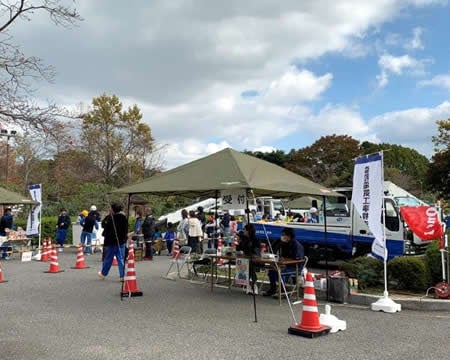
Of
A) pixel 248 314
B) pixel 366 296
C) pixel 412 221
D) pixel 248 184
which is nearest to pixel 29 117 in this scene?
pixel 248 184

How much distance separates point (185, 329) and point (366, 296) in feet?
11.9

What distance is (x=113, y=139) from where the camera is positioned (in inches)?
1303

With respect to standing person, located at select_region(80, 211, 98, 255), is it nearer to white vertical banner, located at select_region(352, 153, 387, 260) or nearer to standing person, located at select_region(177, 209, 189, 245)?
standing person, located at select_region(177, 209, 189, 245)

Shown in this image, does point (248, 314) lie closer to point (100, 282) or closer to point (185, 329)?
point (185, 329)

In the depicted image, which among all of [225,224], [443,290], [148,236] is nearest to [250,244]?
[443,290]

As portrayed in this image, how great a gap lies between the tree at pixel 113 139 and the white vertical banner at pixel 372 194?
2609 cm

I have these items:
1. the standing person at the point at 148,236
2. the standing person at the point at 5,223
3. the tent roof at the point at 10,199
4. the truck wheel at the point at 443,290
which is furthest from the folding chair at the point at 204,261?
the standing person at the point at 5,223

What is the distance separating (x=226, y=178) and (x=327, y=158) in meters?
41.6

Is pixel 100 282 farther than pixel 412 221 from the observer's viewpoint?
→ Yes

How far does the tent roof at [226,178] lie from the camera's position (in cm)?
757

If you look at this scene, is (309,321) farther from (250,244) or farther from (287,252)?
(287,252)

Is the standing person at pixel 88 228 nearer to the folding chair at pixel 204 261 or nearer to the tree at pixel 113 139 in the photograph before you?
the folding chair at pixel 204 261

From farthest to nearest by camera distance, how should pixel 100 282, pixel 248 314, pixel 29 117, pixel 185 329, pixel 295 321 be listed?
pixel 100 282 → pixel 248 314 → pixel 295 321 → pixel 185 329 → pixel 29 117

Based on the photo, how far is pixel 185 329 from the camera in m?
6.18
